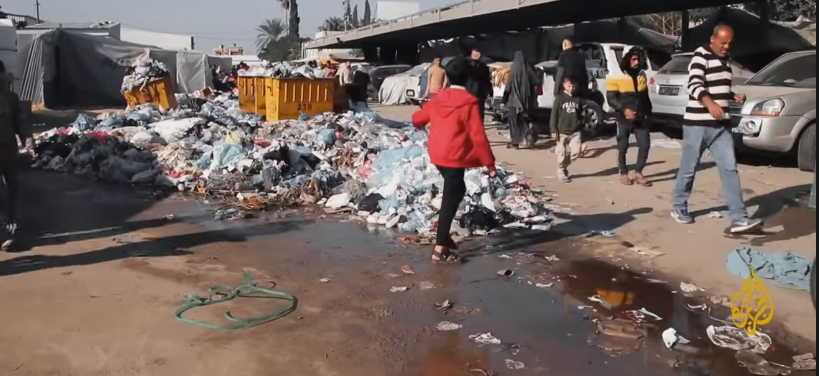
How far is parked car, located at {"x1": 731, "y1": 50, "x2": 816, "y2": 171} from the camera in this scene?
33.9 ft

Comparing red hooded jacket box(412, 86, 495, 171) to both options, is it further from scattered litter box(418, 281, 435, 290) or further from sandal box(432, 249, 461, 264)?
scattered litter box(418, 281, 435, 290)

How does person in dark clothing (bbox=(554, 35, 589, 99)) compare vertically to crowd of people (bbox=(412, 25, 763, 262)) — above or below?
above

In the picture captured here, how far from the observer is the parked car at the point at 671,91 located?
527 inches

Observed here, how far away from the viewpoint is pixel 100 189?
9984 mm

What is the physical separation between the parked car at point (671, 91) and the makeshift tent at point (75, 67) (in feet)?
65.5

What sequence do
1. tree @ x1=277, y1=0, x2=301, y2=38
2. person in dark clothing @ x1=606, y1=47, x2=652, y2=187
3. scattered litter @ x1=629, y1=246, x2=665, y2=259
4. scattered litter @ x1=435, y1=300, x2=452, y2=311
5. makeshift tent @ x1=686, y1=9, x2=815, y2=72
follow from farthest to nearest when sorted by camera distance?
tree @ x1=277, y1=0, x2=301, y2=38
makeshift tent @ x1=686, y1=9, x2=815, y2=72
person in dark clothing @ x1=606, y1=47, x2=652, y2=187
scattered litter @ x1=629, y1=246, x2=665, y2=259
scattered litter @ x1=435, y1=300, x2=452, y2=311

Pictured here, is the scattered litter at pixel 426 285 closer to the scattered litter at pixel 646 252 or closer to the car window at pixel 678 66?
the scattered litter at pixel 646 252

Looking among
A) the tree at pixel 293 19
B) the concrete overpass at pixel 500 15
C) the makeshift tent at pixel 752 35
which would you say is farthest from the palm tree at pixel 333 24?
the makeshift tent at pixel 752 35

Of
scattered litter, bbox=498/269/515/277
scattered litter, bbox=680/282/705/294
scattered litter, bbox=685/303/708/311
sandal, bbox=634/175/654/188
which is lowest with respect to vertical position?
scattered litter, bbox=498/269/515/277

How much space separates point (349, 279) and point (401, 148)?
15.1 feet

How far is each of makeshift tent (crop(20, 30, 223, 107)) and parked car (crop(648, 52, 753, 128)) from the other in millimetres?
19973

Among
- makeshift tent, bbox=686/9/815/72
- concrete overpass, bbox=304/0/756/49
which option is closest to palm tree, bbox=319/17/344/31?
concrete overpass, bbox=304/0/756/49

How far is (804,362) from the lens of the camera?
4.30m

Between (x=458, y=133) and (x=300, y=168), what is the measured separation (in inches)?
177
